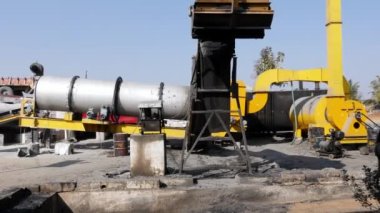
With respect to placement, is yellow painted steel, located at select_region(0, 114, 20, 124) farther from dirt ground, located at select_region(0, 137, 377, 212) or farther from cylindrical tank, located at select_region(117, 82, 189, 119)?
cylindrical tank, located at select_region(117, 82, 189, 119)

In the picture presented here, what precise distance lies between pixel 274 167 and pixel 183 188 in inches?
113

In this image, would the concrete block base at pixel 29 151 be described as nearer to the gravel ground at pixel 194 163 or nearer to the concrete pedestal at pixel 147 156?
the gravel ground at pixel 194 163

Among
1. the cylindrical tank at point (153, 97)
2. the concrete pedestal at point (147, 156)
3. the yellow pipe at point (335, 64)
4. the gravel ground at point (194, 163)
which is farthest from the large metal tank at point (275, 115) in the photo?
the concrete pedestal at point (147, 156)

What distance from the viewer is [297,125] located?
16188mm

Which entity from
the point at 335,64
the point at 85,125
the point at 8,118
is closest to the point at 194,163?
the point at 85,125

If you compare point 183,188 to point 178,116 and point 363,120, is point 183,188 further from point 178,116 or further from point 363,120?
point 363,120

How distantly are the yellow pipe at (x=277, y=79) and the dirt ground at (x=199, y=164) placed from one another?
1.54 m

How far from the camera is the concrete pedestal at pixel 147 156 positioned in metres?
8.41

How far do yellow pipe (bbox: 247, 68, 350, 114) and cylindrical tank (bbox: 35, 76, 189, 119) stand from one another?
13.9 ft

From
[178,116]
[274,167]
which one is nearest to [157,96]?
[178,116]

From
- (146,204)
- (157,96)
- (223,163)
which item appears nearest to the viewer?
(146,204)

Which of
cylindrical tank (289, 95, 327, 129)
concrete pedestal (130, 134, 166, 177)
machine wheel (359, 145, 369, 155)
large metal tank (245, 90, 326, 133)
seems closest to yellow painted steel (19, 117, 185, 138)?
cylindrical tank (289, 95, 327, 129)

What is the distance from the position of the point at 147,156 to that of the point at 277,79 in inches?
366

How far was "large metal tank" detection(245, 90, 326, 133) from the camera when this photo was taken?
58.1 ft
